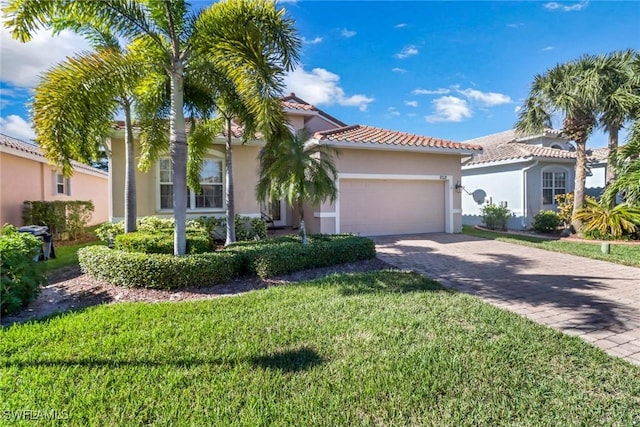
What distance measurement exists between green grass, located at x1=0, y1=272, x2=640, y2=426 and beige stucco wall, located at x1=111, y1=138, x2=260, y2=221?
7.85 metres

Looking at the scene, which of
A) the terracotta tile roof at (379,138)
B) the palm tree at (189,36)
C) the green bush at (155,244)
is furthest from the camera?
the terracotta tile roof at (379,138)

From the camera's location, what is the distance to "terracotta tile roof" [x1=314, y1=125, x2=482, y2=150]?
42.1 feet

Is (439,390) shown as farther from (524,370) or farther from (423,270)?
(423,270)

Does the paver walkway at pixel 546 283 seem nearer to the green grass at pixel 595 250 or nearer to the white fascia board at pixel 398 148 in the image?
the green grass at pixel 595 250

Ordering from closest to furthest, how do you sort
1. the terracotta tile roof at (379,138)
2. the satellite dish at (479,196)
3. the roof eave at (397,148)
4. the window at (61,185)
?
the roof eave at (397,148), the terracotta tile roof at (379,138), the window at (61,185), the satellite dish at (479,196)

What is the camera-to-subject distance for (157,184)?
41.2 ft

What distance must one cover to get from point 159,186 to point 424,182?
38.6ft

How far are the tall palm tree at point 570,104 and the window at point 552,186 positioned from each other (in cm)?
328

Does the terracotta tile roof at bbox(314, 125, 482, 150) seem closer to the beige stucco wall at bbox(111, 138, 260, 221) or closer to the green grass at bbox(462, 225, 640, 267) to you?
the beige stucco wall at bbox(111, 138, 260, 221)

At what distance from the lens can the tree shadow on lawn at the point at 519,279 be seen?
529 cm

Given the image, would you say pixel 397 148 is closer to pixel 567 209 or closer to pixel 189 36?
pixel 189 36

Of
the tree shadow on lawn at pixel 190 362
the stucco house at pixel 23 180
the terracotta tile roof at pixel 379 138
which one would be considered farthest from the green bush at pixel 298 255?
the stucco house at pixel 23 180

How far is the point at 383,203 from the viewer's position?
46.8 ft

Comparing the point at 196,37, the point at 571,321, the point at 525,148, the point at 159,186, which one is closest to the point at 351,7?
the point at 196,37
